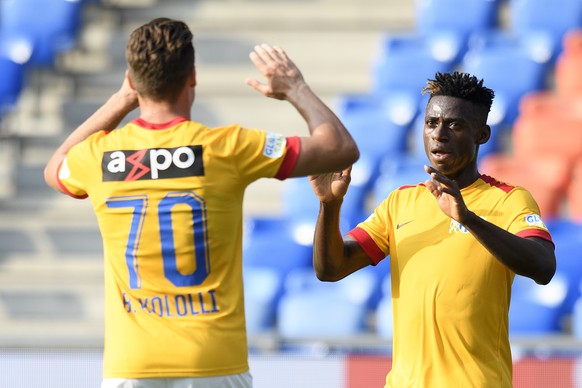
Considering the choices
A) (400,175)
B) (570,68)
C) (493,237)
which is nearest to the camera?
(493,237)

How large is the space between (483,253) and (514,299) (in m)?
4.41

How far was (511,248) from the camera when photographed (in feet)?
10.9

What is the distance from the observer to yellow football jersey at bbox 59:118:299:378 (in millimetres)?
3100

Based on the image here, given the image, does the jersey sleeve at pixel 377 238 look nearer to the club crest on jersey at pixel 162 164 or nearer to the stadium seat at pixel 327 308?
the club crest on jersey at pixel 162 164

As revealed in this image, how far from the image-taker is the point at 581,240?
7.99 m

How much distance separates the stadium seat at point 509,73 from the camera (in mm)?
9711

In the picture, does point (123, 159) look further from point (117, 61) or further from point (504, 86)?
point (117, 61)

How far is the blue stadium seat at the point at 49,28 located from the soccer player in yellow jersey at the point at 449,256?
24.4 ft

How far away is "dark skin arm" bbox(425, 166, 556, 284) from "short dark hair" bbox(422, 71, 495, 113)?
0.45 m

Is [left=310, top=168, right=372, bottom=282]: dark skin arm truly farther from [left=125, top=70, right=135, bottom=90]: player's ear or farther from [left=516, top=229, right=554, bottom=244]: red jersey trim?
[left=125, top=70, right=135, bottom=90]: player's ear

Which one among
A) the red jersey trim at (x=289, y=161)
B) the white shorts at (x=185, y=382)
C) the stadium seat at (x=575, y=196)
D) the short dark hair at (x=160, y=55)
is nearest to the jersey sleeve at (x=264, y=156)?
the red jersey trim at (x=289, y=161)

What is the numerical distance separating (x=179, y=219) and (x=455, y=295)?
3.21ft

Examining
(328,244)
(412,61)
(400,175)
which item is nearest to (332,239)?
(328,244)

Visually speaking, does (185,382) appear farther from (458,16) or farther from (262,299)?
(458,16)
